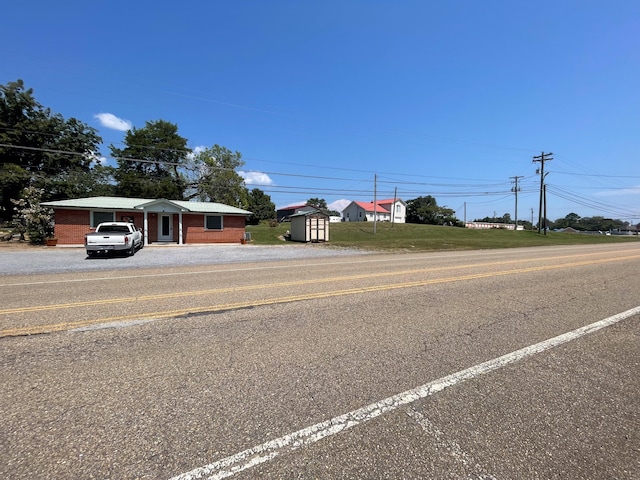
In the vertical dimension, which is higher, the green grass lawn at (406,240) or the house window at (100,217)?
the house window at (100,217)

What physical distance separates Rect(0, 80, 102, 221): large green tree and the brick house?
12.9 meters

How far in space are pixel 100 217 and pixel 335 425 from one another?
27622mm

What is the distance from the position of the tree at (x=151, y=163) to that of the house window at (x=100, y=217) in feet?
68.4

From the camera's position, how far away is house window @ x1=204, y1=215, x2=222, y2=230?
27.5 m

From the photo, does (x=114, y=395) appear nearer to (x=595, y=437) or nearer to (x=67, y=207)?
(x=595, y=437)

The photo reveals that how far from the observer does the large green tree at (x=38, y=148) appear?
34.0 meters

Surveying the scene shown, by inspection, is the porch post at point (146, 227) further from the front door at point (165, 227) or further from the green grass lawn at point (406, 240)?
the green grass lawn at point (406, 240)

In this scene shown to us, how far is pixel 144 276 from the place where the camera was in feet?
31.4

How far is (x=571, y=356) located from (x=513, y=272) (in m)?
7.11

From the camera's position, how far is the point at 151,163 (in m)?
46.6

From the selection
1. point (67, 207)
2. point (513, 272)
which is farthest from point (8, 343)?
point (67, 207)

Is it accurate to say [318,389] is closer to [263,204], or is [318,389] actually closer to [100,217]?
[100,217]

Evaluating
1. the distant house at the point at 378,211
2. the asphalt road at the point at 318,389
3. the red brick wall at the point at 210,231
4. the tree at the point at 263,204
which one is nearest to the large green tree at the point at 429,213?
the distant house at the point at 378,211

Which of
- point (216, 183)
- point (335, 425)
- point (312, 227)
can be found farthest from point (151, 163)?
point (335, 425)
